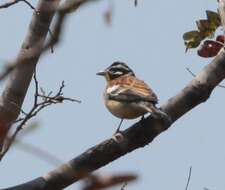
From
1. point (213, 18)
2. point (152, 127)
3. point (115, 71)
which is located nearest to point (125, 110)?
point (115, 71)

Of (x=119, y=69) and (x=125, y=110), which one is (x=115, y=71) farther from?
(x=125, y=110)

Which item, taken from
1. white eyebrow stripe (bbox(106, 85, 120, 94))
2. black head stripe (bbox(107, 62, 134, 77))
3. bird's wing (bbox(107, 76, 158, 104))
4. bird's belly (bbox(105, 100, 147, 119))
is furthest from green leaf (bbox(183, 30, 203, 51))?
black head stripe (bbox(107, 62, 134, 77))

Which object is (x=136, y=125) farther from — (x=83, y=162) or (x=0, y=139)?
(x=0, y=139)

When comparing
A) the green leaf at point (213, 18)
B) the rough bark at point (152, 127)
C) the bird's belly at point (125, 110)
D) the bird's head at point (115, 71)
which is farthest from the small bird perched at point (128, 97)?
the green leaf at point (213, 18)

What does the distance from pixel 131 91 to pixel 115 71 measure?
6.01ft

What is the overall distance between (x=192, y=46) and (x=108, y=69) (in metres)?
4.62

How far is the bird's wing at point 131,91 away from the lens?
699cm

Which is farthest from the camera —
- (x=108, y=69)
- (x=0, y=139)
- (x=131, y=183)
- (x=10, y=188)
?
(x=108, y=69)

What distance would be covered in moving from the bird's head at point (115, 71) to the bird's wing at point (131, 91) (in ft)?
2.46

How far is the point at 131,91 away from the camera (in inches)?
287

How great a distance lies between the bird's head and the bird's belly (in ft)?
4.96

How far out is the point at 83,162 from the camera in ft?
13.5

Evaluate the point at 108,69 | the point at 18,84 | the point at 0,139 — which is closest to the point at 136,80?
the point at 108,69

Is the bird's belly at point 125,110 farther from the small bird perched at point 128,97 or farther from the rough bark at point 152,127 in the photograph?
the rough bark at point 152,127
